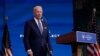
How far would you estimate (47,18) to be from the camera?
21.4 ft

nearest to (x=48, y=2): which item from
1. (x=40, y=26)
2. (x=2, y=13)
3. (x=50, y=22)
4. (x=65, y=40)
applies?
(x=50, y=22)

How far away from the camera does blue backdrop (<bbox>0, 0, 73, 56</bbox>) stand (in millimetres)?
6445

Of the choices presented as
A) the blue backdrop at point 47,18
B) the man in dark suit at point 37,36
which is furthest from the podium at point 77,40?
the blue backdrop at point 47,18

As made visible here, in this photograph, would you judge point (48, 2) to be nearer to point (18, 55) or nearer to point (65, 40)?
point (18, 55)

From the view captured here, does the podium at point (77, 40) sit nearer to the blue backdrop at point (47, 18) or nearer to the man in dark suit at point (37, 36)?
the man in dark suit at point (37, 36)

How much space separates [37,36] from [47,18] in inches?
70.5

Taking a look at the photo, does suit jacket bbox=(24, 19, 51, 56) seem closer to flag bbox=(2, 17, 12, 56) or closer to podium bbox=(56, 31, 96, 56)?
podium bbox=(56, 31, 96, 56)

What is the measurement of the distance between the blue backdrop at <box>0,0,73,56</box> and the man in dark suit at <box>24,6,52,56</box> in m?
1.58

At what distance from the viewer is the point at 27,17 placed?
21.1 feet

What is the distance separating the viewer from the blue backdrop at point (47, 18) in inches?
254

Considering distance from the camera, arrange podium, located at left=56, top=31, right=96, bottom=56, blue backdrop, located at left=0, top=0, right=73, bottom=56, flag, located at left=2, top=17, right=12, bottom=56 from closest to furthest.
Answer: podium, located at left=56, top=31, right=96, bottom=56
flag, located at left=2, top=17, right=12, bottom=56
blue backdrop, located at left=0, top=0, right=73, bottom=56

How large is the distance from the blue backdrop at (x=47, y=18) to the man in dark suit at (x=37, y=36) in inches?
62.3

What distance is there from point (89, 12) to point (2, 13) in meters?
2.08

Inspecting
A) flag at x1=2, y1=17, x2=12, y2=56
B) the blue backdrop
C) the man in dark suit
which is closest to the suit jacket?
the man in dark suit
